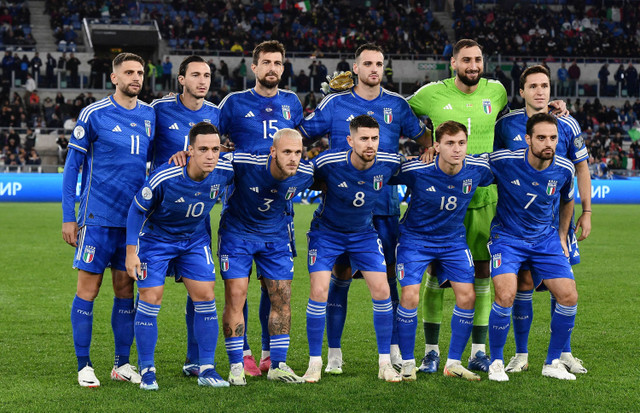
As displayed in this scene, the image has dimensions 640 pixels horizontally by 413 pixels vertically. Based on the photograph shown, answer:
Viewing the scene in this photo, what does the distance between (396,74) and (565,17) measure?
993 centimetres

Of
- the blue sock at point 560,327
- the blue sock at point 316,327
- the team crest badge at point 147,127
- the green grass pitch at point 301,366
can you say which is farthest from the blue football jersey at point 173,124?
the blue sock at point 560,327

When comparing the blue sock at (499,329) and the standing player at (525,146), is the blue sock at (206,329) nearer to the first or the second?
the blue sock at (499,329)

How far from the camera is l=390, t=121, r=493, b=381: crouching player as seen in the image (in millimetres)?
6398

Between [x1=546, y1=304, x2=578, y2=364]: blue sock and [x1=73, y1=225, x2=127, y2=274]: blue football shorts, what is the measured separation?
3.32 m

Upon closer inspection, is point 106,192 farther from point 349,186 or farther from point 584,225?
point 584,225

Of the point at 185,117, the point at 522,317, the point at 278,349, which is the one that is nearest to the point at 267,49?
the point at 185,117

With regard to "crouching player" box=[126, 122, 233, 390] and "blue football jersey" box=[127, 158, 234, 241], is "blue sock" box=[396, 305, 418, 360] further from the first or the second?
"blue football jersey" box=[127, 158, 234, 241]

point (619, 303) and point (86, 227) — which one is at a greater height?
point (86, 227)

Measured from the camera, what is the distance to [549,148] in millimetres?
6270

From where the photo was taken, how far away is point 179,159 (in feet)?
19.7

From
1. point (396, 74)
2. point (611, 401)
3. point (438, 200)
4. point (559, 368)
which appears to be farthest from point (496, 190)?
point (396, 74)

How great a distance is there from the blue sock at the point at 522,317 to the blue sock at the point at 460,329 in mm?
531

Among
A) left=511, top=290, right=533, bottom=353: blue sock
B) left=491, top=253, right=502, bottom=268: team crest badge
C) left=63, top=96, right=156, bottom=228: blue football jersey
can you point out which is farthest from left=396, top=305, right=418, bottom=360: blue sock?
left=63, top=96, right=156, bottom=228: blue football jersey

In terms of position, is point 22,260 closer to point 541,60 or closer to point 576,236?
point 576,236
